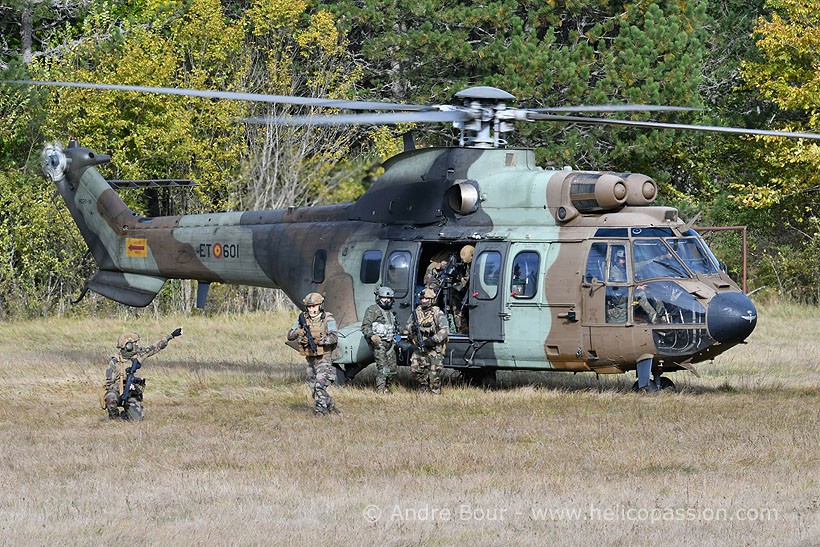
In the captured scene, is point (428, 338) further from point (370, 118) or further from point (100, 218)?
point (100, 218)

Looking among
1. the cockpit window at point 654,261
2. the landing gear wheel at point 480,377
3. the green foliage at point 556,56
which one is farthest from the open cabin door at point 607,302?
the green foliage at point 556,56

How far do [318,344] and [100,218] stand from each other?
703cm

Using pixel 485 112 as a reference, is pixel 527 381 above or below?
below

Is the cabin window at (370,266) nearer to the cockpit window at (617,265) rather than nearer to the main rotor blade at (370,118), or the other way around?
the main rotor blade at (370,118)

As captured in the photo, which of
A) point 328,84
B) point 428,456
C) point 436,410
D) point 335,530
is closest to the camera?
point 335,530

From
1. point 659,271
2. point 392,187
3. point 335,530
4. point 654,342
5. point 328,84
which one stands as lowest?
point 335,530

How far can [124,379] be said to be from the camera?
41.2 ft

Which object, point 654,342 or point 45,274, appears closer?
point 654,342

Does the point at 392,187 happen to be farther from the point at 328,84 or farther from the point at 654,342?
the point at 328,84

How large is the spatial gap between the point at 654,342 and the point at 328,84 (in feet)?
64.3

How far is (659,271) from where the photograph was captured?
12.9 meters

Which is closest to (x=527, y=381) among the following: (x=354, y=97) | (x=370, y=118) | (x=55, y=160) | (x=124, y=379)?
(x=370, y=118)

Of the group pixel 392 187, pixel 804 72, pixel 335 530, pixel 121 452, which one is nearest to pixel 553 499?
pixel 335 530

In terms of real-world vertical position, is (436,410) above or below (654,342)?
below
